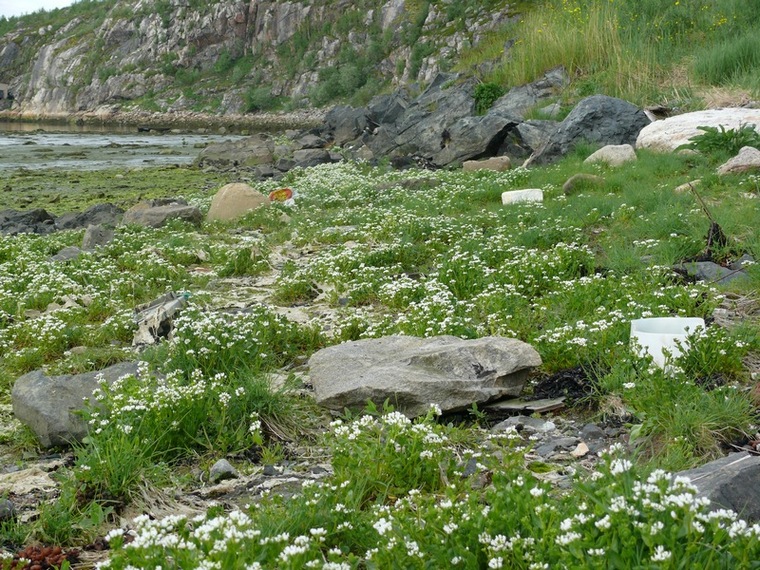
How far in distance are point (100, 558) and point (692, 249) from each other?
7053mm

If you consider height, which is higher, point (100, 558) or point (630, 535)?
point (630, 535)

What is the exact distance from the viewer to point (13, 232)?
16.7 metres

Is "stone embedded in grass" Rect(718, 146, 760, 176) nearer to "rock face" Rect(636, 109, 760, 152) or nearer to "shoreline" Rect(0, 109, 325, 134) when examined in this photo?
"rock face" Rect(636, 109, 760, 152)

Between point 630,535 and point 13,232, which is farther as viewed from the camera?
point 13,232

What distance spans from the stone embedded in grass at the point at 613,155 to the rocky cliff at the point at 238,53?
46.7 m

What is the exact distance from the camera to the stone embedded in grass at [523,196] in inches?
520

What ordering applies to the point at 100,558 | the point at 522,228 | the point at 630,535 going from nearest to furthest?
1. the point at 630,535
2. the point at 100,558
3. the point at 522,228

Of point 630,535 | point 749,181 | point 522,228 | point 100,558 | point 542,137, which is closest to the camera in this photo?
point 630,535

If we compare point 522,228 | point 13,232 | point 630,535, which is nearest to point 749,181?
point 522,228

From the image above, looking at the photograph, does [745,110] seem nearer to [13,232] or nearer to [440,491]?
[440,491]

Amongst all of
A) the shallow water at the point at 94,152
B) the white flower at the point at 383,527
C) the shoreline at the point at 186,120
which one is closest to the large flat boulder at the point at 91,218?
the shallow water at the point at 94,152

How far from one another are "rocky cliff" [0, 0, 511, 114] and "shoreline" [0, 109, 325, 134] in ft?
7.83

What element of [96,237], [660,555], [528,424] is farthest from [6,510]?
[96,237]

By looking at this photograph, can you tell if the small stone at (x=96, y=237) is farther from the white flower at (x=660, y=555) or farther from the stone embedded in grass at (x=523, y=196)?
the white flower at (x=660, y=555)
